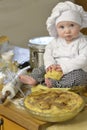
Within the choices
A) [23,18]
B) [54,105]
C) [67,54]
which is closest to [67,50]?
[67,54]

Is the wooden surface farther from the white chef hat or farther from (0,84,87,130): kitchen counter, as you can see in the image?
the white chef hat

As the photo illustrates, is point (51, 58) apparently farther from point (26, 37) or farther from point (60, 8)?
point (26, 37)

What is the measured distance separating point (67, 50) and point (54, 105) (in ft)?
0.73

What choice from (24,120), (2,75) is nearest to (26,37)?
(2,75)

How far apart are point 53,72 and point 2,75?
0.22 m

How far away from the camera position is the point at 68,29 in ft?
3.05

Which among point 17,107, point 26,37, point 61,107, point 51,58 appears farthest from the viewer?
point 26,37

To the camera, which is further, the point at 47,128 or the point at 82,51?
the point at 82,51

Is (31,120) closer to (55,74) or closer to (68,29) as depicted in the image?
(55,74)

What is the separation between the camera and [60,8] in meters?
0.92

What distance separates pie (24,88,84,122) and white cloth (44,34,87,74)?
0.34ft

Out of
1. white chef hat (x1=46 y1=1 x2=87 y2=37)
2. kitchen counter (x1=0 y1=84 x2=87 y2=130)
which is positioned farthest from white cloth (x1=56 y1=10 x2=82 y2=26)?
kitchen counter (x1=0 y1=84 x2=87 y2=130)

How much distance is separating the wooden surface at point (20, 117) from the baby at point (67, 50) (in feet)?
0.41

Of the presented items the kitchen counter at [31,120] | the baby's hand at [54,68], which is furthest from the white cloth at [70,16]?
the kitchen counter at [31,120]
